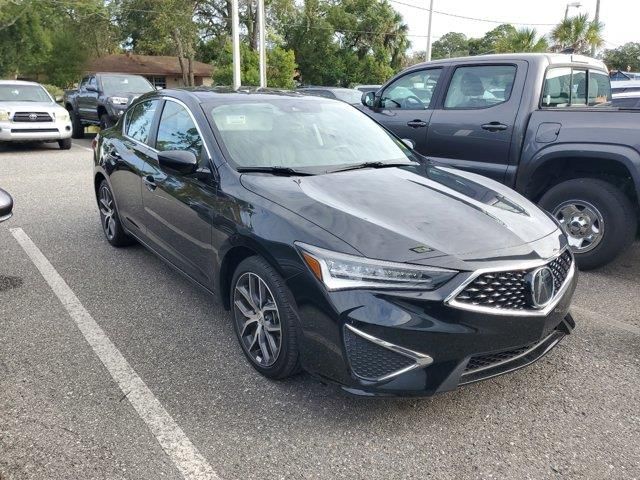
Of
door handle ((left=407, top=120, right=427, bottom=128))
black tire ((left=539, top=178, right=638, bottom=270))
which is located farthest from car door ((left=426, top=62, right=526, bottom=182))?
black tire ((left=539, top=178, right=638, bottom=270))

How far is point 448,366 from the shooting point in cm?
254

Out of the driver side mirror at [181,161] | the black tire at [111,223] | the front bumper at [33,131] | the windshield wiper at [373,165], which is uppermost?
the driver side mirror at [181,161]

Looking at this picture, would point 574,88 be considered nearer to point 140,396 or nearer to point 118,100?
point 140,396

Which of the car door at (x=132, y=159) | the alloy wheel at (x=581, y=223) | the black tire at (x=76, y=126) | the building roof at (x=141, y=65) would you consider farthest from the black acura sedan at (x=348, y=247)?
the building roof at (x=141, y=65)

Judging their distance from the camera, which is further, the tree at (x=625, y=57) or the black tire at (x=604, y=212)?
the tree at (x=625, y=57)

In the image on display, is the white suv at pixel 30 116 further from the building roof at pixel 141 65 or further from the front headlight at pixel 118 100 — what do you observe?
the building roof at pixel 141 65

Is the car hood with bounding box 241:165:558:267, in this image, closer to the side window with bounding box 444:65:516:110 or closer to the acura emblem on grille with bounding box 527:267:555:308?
the acura emblem on grille with bounding box 527:267:555:308

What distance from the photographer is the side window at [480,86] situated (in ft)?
17.7

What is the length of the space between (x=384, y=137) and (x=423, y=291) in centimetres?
214

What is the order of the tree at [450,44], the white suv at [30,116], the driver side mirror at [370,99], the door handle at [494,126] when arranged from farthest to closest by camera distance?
the tree at [450,44]
the white suv at [30,116]
the driver side mirror at [370,99]
the door handle at [494,126]

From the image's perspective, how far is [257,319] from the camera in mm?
3123

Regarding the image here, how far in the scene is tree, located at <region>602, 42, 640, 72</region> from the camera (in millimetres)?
54438

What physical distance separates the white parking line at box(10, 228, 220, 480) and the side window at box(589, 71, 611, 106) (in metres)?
5.41

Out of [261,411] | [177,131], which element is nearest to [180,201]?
[177,131]
